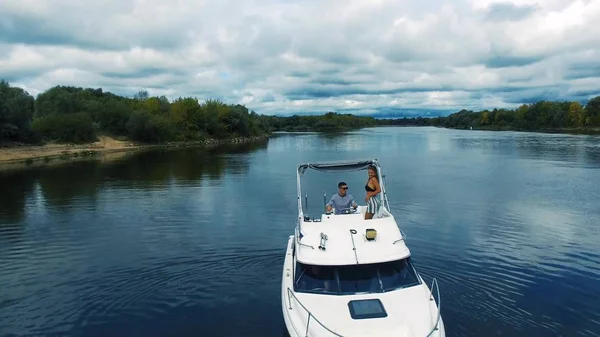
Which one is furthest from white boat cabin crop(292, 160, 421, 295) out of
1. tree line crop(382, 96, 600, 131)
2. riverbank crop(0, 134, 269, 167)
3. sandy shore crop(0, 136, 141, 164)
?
tree line crop(382, 96, 600, 131)

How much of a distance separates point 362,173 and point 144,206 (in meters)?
19.6

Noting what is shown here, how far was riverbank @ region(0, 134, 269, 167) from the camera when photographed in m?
60.1

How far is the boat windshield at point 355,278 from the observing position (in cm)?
1045

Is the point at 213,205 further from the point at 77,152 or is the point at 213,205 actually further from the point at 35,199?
the point at 77,152

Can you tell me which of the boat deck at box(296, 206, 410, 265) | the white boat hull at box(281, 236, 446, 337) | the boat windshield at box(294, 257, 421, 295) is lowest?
the white boat hull at box(281, 236, 446, 337)

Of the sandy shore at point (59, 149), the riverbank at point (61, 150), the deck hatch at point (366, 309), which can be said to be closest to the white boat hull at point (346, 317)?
the deck hatch at point (366, 309)

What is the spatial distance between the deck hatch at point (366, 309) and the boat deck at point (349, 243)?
99cm

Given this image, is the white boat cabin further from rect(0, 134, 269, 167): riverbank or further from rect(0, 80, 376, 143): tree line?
rect(0, 80, 376, 143): tree line

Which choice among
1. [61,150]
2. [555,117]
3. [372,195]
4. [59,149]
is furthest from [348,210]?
[555,117]

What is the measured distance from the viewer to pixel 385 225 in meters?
12.0

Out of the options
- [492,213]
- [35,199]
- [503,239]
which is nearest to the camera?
[503,239]

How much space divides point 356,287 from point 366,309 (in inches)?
33.4

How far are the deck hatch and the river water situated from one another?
308 cm

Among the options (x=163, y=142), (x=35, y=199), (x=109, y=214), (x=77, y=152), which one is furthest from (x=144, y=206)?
(x=163, y=142)
